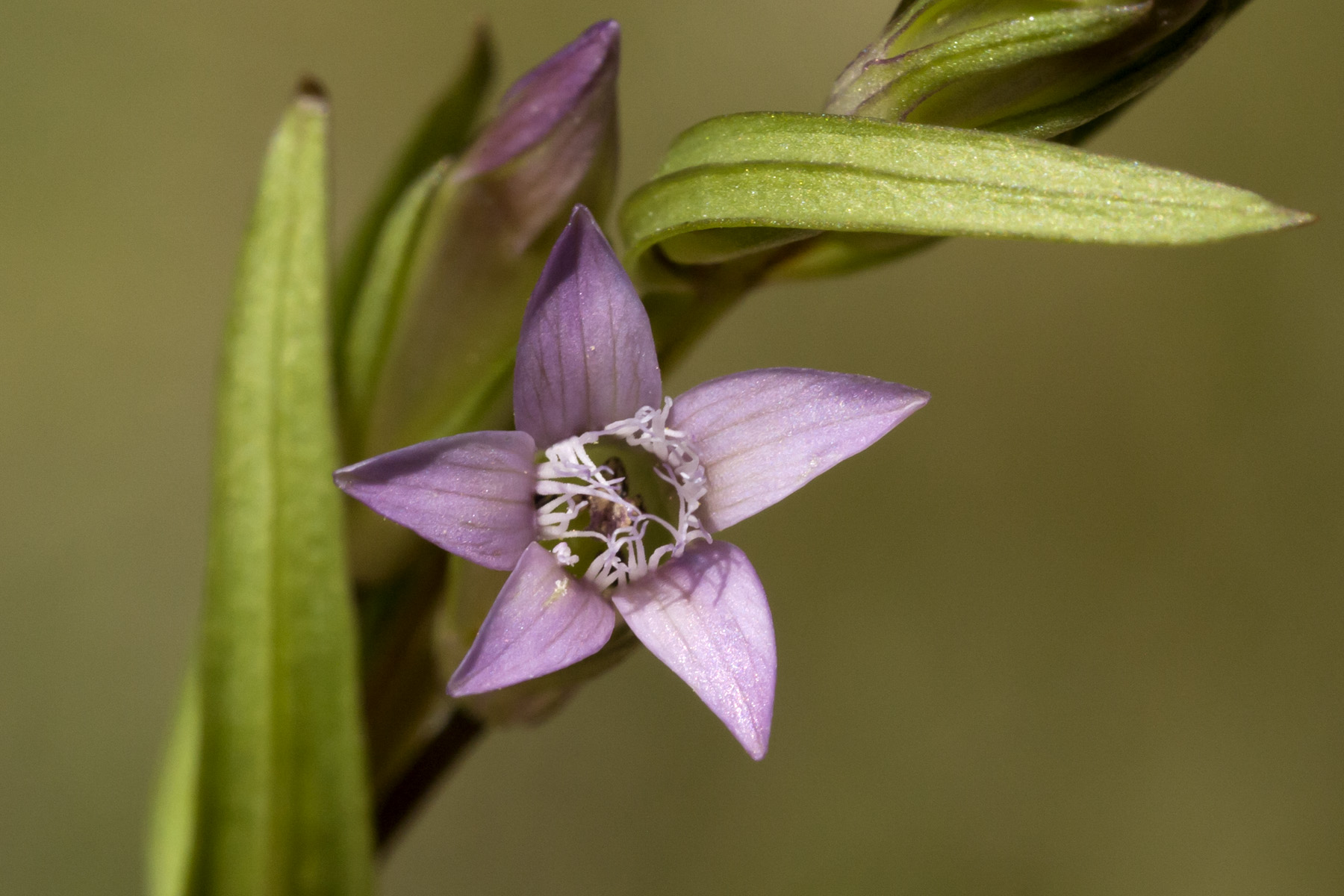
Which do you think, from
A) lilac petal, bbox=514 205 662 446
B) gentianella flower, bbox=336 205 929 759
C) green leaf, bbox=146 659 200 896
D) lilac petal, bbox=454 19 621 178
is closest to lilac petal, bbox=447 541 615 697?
gentianella flower, bbox=336 205 929 759

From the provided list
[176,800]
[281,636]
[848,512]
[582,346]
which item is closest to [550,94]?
[582,346]

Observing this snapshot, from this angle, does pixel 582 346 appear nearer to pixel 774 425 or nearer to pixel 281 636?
pixel 774 425

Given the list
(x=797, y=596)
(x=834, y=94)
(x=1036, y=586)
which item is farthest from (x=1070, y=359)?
(x=834, y=94)

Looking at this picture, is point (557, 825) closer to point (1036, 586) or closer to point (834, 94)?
point (1036, 586)

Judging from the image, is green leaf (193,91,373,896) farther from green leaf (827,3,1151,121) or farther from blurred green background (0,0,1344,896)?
blurred green background (0,0,1344,896)

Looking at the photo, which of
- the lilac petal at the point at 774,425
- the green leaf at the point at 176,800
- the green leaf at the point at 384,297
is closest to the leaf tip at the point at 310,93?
the green leaf at the point at 384,297

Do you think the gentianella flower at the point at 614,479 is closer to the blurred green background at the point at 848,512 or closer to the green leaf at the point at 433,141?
the green leaf at the point at 433,141
